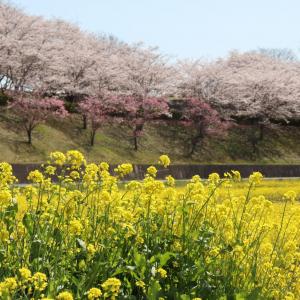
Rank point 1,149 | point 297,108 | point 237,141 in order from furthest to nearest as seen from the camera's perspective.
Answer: point 297,108
point 237,141
point 1,149

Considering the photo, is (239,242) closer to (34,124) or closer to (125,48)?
(34,124)

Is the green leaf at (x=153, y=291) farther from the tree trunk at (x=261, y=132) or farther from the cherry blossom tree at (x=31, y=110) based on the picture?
the tree trunk at (x=261, y=132)

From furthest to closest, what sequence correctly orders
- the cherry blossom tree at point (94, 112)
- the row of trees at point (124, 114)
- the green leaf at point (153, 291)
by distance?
the cherry blossom tree at point (94, 112), the row of trees at point (124, 114), the green leaf at point (153, 291)

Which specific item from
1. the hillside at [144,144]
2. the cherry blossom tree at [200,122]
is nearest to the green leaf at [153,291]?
the hillside at [144,144]

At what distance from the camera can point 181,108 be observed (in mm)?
53219

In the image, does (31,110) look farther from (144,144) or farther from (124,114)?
(124,114)

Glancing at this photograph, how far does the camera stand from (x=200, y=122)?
4944 centimetres

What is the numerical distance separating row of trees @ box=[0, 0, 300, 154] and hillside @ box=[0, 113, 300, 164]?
3.08ft

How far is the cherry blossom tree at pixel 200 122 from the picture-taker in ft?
161

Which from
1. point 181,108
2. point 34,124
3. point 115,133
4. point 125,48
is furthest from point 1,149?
point 125,48

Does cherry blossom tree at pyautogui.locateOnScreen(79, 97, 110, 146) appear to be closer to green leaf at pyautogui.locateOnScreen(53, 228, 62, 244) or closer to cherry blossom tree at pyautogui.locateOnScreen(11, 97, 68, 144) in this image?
cherry blossom tree at pyautogui.locateOnScreen(11, 97, 68, 144)

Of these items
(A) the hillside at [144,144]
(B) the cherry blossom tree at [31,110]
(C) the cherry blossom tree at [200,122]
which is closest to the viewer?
(A) the hillside at [144,144]

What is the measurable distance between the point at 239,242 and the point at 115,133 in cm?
3944

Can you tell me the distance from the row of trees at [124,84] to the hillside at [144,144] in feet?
3.08
